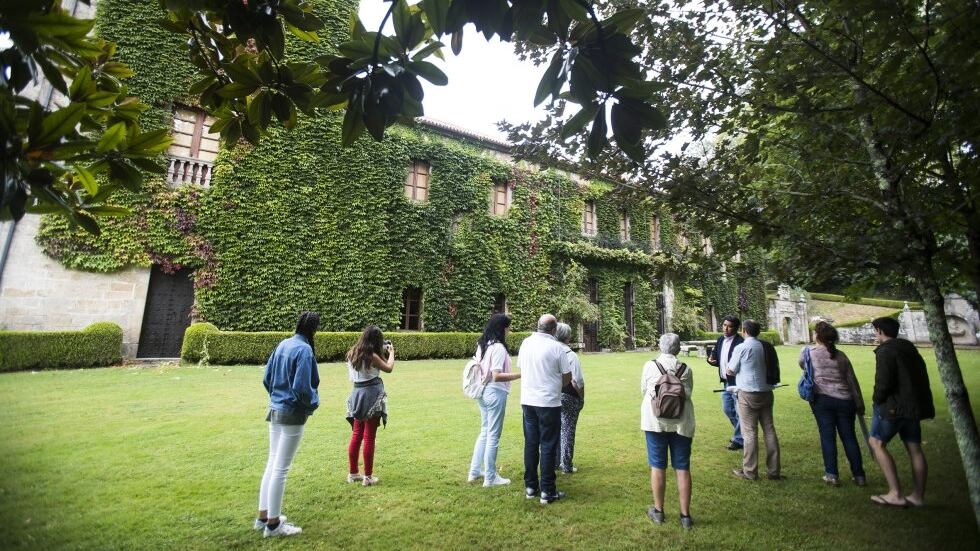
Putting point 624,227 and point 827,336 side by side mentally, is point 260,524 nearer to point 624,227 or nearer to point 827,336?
point 827,336

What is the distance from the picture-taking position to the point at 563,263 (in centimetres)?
1980

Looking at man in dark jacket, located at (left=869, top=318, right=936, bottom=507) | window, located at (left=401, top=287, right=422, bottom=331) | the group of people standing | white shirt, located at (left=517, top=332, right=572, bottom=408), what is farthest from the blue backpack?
window, located at (left=401, top=287, right=422, bottom=331)

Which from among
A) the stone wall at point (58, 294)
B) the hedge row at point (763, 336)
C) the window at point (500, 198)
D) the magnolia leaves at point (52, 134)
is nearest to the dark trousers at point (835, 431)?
the magnolia leaves at point (52, 134)

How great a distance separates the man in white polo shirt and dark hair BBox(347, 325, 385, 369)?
1.51 metres

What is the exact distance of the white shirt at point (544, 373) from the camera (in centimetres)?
398

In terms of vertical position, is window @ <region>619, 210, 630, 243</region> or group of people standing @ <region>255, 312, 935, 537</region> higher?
window @ <region>619, 210, 630, 243</region>

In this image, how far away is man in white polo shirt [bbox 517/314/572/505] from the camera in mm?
3881

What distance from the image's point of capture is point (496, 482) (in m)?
4.25

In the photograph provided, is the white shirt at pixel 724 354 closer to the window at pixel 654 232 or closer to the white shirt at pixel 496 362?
the white shirt at pixel 496 362

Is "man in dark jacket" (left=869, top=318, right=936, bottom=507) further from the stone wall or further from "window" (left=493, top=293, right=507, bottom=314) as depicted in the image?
the stone wall

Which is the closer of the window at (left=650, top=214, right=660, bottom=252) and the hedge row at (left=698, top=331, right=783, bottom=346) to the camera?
the hedge row at (left=698, top=331, right=783, bottom=346)

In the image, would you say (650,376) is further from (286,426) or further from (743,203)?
(286,426)

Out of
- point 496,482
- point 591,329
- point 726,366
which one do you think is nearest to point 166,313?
point 496,482

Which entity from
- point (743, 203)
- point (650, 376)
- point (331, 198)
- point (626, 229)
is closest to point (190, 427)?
point (650, 376)
